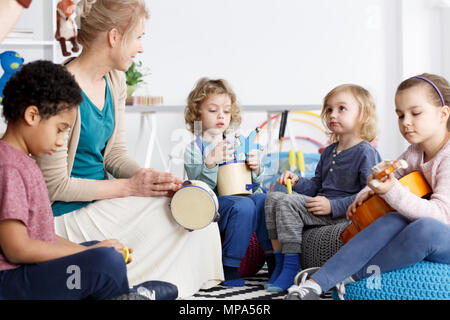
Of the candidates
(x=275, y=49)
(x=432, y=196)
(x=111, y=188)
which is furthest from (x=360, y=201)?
(x=275, y=49)

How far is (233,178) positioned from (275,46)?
2492mm

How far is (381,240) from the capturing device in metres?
1.45

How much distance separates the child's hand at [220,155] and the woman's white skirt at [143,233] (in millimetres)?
439

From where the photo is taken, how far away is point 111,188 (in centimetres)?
164

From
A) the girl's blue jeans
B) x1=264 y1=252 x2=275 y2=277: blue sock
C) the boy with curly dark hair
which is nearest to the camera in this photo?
the boy with curly dark hair

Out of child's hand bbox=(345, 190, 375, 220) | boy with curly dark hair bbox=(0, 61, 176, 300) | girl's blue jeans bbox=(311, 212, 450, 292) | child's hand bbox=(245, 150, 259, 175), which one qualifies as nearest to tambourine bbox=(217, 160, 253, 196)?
child's hand bbox=(245, 150, 259, 175)

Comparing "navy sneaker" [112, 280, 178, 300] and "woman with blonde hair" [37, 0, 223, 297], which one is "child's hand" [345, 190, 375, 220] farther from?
"navy sneaker" [112, 280, 178, 300]

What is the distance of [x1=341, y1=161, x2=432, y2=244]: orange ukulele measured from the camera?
1547 millimetres

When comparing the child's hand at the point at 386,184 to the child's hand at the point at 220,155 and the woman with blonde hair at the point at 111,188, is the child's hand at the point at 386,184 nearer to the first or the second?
the woman with blonde hair at the point at 111,188

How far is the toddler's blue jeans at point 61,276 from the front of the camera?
1147 mm

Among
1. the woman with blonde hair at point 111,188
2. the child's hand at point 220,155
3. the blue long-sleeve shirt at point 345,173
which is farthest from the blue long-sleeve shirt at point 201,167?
the woman with blonde hair at point 111,188

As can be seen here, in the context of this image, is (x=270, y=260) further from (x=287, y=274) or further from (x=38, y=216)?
(x=38, y=216)

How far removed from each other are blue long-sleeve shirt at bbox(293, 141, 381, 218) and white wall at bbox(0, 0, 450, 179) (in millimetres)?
2233

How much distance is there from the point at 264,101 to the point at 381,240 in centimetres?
299
